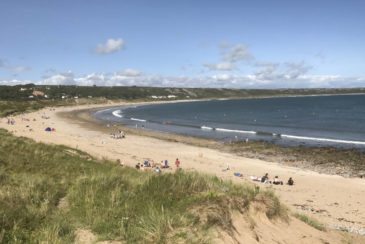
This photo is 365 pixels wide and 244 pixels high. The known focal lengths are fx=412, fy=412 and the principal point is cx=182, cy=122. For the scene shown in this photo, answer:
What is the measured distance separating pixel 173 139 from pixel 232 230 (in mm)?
42606

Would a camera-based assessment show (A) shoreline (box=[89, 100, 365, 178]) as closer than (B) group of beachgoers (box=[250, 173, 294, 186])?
No

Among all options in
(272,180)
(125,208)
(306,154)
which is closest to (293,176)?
(272,180)

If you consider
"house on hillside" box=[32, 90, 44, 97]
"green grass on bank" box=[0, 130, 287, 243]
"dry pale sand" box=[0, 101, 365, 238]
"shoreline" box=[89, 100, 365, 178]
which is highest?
"green grass on bank" box=[0, 130, 287, 243]

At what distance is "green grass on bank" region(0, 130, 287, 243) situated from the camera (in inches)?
287

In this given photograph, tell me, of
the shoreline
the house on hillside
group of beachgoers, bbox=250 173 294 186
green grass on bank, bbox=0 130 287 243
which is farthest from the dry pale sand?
the house on hillside

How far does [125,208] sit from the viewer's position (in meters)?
8.51

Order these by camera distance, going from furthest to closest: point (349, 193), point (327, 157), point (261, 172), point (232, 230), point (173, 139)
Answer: point (173, 139), point (327, 157), point (261, 172), point (349, 193), point (232, 230)

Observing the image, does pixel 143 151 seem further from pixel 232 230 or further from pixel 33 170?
pixel 232 230

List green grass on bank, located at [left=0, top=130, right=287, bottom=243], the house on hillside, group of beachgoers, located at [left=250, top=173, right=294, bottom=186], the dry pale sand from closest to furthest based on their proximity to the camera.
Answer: green grass on bank, located at [left=0, top=130, right=287, bottom=243] → the dry pale sand → group of beachgoers, located at [left=250, top=173, right=294, bottom=186] → the house on hillside

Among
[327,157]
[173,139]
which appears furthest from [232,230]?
[173,139]

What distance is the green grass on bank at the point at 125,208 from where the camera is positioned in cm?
729

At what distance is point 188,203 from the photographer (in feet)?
28.2

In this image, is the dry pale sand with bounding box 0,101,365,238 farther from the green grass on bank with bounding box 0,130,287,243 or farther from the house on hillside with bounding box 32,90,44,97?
the house on hillside with bounding box 32,90,44,97

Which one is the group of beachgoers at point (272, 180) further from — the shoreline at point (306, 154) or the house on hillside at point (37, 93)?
the house on hillside at point (37, 93)
